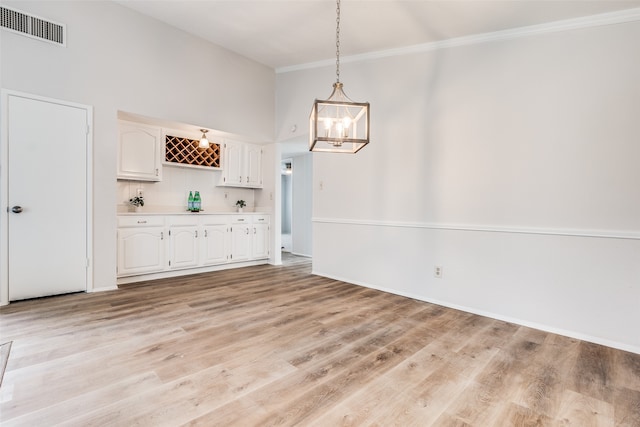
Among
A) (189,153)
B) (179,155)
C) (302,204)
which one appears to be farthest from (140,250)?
(302,204)

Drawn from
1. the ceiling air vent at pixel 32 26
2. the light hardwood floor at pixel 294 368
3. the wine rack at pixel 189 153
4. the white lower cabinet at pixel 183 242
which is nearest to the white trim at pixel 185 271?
the white lower cabinet at pixel 183 242

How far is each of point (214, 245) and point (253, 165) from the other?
5.21 feet

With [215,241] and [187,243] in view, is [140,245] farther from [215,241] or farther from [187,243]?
[215,241]

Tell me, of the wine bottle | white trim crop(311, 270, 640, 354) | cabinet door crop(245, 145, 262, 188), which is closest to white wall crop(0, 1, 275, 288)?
cabinet door crop(245, 145, 262, 188)

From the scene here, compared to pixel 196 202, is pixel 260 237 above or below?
below

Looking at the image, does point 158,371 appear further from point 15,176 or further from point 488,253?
point 488,253

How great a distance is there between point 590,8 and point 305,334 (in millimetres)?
3565

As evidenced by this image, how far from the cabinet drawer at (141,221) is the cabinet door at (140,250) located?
0.05 meters

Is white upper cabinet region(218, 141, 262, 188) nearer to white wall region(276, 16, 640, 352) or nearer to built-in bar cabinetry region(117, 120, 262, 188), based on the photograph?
built-in bar cabinetry region(117, 120, 262, 188)

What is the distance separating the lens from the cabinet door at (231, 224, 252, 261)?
17.2ft

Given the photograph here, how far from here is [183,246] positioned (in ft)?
15.2

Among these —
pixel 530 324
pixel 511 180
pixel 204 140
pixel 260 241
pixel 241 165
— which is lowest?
pixel 530 324

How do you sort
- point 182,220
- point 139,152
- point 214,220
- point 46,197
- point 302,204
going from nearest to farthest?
point 46,197
point 139,152
point 182,220
point 214,220
point 302,204

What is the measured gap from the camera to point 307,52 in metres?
4.44
